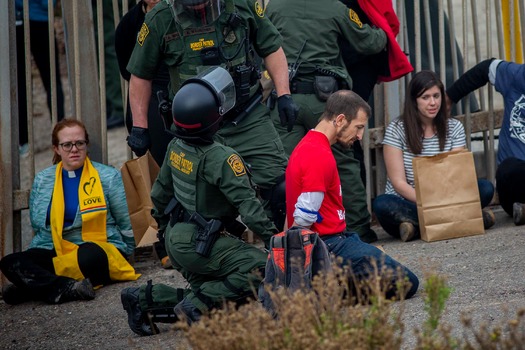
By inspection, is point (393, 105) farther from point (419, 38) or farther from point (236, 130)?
point (236, 130)

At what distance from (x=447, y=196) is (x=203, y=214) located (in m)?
2.21

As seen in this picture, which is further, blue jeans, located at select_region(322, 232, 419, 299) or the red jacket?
the red jacket

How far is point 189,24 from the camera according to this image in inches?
228

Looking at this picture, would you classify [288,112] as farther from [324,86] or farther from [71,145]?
[71,145]

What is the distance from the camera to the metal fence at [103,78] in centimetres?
695

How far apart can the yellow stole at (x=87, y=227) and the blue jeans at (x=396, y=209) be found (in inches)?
63.7

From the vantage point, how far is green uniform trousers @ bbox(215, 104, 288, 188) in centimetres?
596

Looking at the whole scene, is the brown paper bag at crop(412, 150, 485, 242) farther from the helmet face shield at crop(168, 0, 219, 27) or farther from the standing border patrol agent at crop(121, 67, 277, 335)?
the standing border patrol agent at crop(121, 67, 277, 335)

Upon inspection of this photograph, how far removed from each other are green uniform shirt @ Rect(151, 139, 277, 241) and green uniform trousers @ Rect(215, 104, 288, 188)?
0.70 meters

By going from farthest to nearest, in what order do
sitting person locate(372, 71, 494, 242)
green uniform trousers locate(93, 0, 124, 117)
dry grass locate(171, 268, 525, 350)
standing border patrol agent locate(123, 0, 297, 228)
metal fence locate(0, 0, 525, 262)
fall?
green uniform trousers locate(93, 0, 124, 117) < sitting person locate(372, 71, 494, 242) < metal fence locate(0, 0, 525, 262) < standing border patrol agent locate(123, 0, 297, 228) < dry grass locate(171, 268, 525, 350)

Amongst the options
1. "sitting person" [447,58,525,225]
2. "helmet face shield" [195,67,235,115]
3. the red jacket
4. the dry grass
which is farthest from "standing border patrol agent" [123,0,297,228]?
the dry grass

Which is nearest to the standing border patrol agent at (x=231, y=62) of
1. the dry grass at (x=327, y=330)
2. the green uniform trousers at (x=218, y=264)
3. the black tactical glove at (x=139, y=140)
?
the black tactical glove at (x=139, y=140)

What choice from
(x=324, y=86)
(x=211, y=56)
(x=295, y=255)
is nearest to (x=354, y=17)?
(x=324, y=86)

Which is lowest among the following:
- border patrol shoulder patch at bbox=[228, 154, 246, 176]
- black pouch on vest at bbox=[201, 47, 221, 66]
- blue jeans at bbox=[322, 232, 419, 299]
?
blue jeans at bbox=[322, 232, 419, 299]
